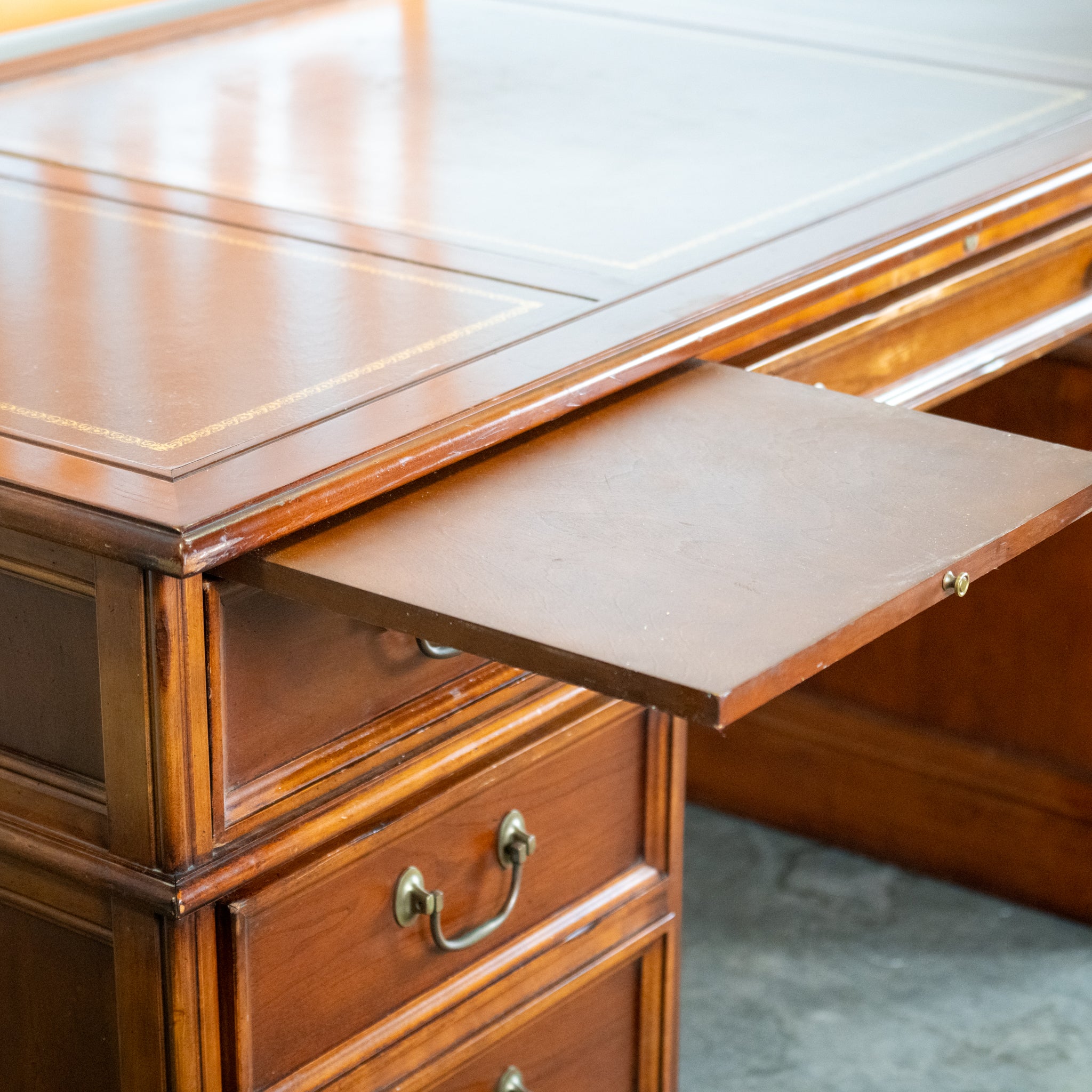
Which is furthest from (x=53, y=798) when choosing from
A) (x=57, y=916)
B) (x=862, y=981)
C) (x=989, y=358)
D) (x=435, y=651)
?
(x=862, y=981)

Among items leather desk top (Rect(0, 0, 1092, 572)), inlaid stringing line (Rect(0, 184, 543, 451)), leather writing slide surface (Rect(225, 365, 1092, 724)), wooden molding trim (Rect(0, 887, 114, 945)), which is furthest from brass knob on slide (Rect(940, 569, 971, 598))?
wooden molding trim (Rect(0, 887, 114, 945))

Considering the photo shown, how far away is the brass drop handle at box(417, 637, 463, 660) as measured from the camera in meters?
1.11

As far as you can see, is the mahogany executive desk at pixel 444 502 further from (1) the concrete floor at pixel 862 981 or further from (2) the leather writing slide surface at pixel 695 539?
(1) the concrete floor at pixel 862 981

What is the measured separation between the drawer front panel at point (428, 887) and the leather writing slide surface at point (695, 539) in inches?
9.5

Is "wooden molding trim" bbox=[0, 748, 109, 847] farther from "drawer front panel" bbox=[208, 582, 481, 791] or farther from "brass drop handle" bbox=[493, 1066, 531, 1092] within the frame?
"brass drop handle" bbox=[493, 1066, 531, 1092]

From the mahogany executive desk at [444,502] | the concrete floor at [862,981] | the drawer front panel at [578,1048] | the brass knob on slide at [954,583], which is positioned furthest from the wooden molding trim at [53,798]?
the concrete floor at [862,981]

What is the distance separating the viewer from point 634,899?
1.39 m

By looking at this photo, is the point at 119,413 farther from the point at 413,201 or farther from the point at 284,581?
the point at 413,201

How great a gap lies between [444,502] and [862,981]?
4.33 ft

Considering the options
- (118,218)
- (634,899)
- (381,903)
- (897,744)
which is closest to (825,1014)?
(897,744)

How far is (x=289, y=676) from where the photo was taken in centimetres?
103

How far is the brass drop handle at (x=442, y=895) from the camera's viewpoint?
1170 mm

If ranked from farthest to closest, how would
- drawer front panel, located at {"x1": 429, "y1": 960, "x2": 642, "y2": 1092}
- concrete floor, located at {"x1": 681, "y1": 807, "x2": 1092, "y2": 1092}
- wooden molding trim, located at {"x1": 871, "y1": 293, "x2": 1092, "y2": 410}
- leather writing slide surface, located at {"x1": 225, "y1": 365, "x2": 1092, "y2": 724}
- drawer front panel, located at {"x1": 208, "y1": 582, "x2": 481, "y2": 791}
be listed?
concrete floor, located at {"x1": 681, "y1": 807, "x2": 1092, "y2": 1092} → wooden molding trim, located at {"x1": 871, "y1": 293, "x2": 1092, "y2": 410} → drawer front panel, located at {"x1": 429, "y1": 960, "x2": 642, "y2": 1092} → drawer front panel, located at {"x1": 208, "y1": 582, "x2": 481, "y2": 791} → leather writing slide surface, located at {"x1": 225, "y1": 365, "x2": 1092, "y2": 724}

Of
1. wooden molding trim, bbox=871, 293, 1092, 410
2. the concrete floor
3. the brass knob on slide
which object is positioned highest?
the brass knob on slide
